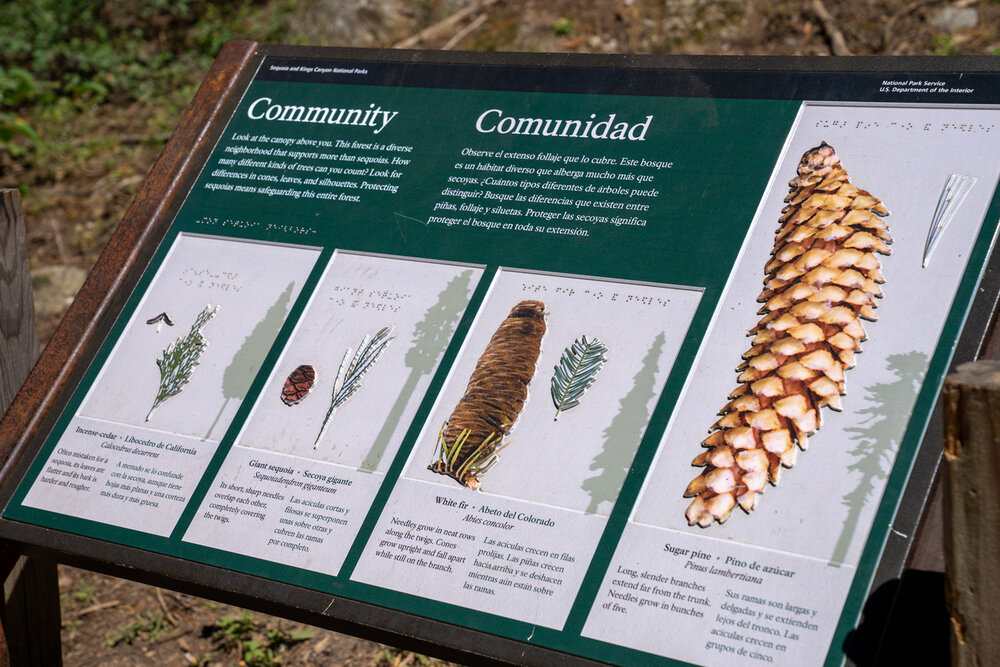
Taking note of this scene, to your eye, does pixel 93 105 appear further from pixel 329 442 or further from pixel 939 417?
pixel 939 417

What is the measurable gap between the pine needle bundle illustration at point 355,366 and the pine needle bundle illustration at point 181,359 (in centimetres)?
32

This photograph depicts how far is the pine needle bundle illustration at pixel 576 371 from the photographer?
144 cm

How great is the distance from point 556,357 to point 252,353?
60cm

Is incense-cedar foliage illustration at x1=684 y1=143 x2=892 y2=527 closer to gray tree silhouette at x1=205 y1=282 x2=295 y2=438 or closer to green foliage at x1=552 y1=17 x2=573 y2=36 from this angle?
gray tree silhouette at x1=205 y1=282 x2=295 y2=438

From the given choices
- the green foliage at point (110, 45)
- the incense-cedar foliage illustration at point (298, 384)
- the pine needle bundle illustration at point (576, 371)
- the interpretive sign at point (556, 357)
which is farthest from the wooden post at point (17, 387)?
the green foliage at point (110, 45)

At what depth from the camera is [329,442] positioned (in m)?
1.57

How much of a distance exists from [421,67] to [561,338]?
72 centimetres

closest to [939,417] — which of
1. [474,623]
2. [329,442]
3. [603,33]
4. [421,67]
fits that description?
[474,623]

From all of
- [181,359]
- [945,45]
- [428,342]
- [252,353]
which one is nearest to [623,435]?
[428,342]

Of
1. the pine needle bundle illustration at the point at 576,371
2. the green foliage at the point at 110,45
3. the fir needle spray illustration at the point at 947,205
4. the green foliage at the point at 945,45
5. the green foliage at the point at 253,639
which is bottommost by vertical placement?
the green foliage at the point at 253,639

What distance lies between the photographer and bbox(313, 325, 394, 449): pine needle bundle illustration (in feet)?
5.28

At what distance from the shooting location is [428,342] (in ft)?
5.22

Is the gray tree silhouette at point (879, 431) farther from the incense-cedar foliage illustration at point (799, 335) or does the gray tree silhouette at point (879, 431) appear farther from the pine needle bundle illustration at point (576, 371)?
the pine needle bundle illustration at point (576, 371)

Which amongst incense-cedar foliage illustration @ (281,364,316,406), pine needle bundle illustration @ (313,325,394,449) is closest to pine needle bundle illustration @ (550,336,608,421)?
pine needle bundle illustration @ (313,325,394,449)
